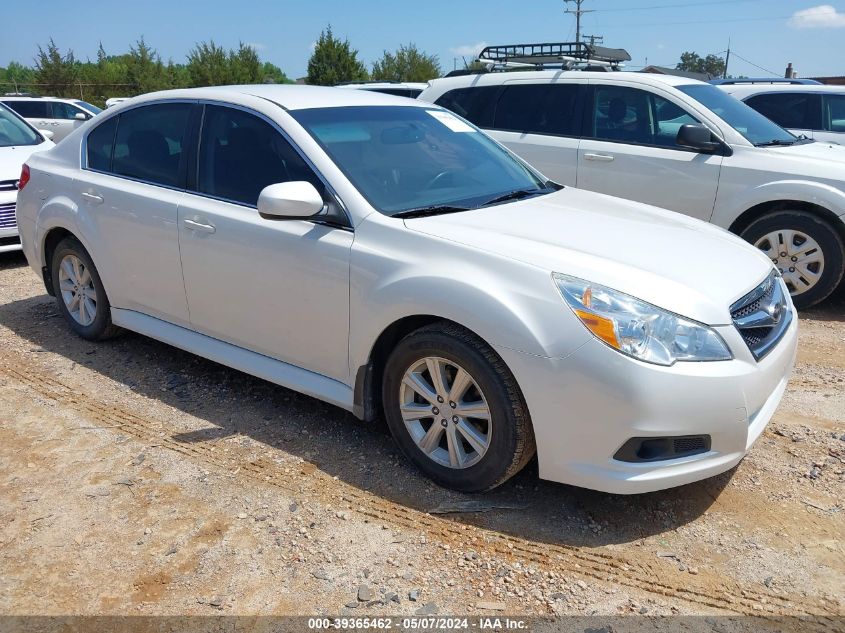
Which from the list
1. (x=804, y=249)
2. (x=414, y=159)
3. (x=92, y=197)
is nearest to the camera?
(x=414, y=159)

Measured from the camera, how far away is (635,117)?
6715mm

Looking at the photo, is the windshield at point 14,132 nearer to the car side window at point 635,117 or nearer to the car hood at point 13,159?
the car hood at point 13,159

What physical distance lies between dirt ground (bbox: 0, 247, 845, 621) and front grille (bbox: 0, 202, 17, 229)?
12.2ft

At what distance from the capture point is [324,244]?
11.5ft

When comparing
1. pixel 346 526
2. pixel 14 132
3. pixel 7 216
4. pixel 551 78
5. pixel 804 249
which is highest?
pixel 551 78

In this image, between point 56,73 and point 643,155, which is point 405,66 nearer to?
point 56,73

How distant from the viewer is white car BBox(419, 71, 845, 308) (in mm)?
5973

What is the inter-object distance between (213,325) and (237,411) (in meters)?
0.50

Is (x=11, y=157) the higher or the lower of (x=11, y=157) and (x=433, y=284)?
the higher

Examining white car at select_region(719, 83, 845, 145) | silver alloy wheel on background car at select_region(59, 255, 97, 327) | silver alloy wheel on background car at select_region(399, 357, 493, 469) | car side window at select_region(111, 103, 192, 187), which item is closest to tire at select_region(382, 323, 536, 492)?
silver alloy wheel on background car at select_region(399, 357, 493, 469)

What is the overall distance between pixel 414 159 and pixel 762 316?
1850mm

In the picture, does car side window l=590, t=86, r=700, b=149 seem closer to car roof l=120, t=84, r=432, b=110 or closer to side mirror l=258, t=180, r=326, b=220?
car roof l=120, t=84, r=432, b=110

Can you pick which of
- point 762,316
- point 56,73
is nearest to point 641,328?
point 762,316

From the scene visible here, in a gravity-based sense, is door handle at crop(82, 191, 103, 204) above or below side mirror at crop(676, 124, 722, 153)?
below
